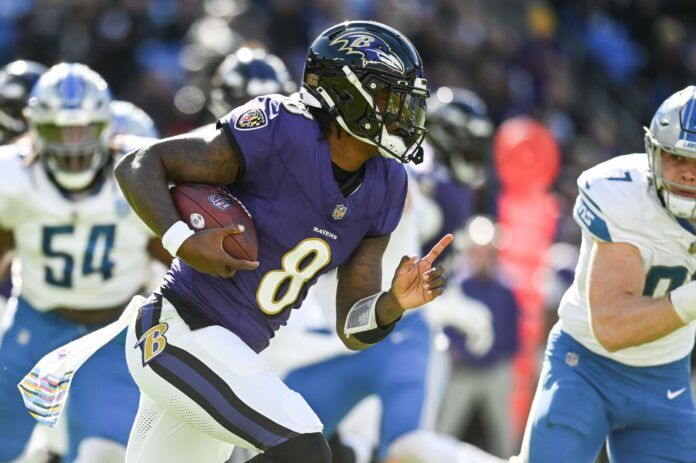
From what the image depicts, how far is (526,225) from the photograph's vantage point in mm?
11055

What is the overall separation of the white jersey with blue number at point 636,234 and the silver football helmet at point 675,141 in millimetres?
84

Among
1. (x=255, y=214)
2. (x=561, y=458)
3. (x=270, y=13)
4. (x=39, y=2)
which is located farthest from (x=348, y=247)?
(x=39, y=2)

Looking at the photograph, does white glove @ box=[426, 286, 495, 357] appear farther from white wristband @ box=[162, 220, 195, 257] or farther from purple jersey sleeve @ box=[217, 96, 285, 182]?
white wristband @ box=[162, 220, 195, 257]

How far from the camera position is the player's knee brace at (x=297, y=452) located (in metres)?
3.79

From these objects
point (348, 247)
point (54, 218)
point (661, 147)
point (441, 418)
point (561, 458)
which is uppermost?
point (661, 147)

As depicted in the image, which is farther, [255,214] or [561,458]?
[561,458]

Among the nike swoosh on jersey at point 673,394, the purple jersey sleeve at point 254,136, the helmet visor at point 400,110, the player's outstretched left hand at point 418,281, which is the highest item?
the helmet visor at point 400,110

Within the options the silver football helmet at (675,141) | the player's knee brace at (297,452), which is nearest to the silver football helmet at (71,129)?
the player's knee brace at (297,452)

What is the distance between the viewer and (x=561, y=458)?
4496 mm

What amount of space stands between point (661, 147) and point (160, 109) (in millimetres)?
7657

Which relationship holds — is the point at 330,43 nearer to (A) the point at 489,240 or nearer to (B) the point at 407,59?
(B) the point at 407,59

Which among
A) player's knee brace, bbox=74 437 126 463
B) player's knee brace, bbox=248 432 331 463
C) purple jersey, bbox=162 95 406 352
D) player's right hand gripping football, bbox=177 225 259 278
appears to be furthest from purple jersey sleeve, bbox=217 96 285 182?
player's knee brace, bbox=74 437 126 463

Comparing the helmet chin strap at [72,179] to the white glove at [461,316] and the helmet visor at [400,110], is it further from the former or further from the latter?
the white glove at [461,316]

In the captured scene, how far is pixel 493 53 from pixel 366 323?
960 centimetres
